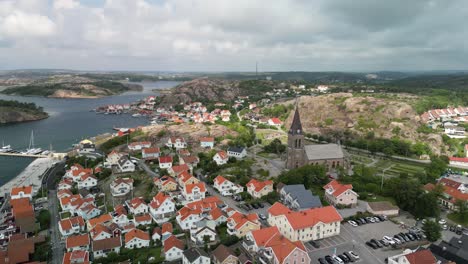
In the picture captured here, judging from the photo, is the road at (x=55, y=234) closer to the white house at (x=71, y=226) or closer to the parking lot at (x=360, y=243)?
the white house at (x=71, y=226)

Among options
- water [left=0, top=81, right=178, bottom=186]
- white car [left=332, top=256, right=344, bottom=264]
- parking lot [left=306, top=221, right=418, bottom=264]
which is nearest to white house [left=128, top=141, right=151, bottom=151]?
water [left=0, top=81, right=178, bottom=186]

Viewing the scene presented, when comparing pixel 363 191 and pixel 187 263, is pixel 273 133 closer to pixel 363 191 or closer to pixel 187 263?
pixel 363 191

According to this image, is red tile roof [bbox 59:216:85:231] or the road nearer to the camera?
the road

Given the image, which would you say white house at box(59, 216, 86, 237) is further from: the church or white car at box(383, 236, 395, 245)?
white car at box(383, 236, 395, 245)

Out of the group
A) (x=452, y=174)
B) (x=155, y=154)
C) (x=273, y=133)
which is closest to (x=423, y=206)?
(x=452, y=174)

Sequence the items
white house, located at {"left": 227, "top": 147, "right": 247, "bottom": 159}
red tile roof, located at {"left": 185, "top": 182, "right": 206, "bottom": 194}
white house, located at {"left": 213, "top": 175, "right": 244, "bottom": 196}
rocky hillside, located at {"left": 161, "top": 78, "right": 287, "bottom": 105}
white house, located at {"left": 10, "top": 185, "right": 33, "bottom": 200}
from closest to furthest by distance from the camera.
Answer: red tile roof, located at {"left": 185, "top": 182, "right": 206, "bottom": 194}, white house, located at {"left": 213, "top": 175, "right": 244, "bottom": 196}, white house, located at {"left": 10, "top": 185, "right": 33, "bottom": 200}, white house, located at {"left": 227, "top": 147, "right": 247, "bottom": 159}, rocky hillside, located at {"left": 161, "top": 78, "right": 287, "bottom": 105}

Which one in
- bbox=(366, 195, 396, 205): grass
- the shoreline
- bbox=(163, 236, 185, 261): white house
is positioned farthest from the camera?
the shoreline

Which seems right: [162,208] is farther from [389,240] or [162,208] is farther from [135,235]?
[389,240]

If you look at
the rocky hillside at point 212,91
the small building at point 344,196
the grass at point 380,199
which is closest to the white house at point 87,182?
the small building at point 344,196
